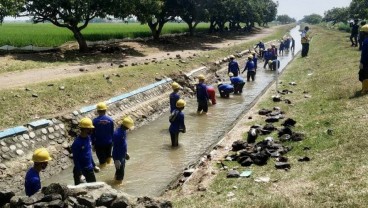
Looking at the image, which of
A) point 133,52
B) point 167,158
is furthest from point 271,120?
point 133,52

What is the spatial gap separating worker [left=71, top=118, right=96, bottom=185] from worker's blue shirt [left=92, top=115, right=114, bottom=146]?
6.41ft

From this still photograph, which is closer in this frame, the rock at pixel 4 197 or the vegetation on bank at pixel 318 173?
the vegetation on bank at pixel 318 173

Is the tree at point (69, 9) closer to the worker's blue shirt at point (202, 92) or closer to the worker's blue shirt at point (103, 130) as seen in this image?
the worker's blue shirt at point (202, 92)

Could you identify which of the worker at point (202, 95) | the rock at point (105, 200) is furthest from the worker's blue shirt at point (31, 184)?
the worker at point (202, 95)

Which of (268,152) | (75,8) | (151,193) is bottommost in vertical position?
(151,193)

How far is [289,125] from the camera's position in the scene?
14.3 m

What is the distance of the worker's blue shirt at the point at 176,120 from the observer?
1427 cm

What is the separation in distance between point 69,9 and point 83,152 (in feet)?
71.2

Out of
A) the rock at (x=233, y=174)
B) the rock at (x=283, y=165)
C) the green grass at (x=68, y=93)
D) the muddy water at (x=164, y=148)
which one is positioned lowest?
→ the muddy water at (x=164, y=148)

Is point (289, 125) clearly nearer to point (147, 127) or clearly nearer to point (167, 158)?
point (167, 158)

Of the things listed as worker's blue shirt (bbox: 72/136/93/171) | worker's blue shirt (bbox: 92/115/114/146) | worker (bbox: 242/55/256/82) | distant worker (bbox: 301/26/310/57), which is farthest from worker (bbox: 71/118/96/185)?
distant worker (bbox: 301/26/310/57)

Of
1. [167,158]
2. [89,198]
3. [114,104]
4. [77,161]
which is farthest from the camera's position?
[114,104]

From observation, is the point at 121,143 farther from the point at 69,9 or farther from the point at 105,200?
the point at 69,9

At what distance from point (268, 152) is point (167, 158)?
3860 mm
